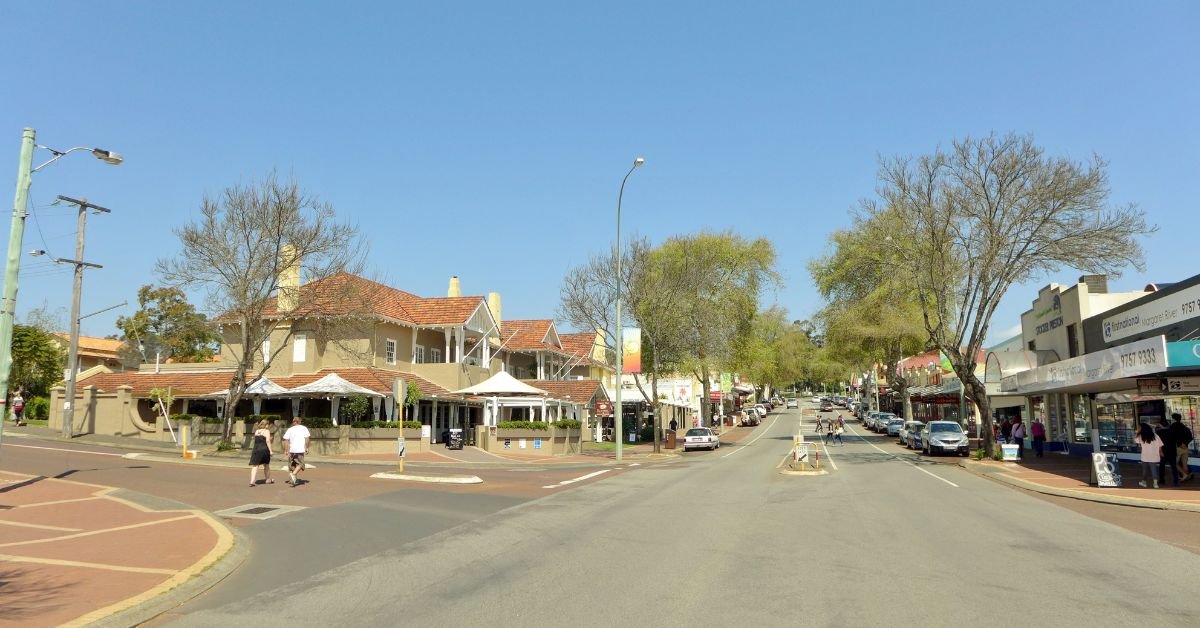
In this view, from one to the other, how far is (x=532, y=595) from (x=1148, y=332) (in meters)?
24.9

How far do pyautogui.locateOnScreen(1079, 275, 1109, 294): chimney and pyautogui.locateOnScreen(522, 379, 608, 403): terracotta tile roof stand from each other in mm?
25779

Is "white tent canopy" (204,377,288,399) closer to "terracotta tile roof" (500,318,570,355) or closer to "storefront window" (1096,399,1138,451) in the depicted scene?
"terracotta tile roof" (500,318,570,355)

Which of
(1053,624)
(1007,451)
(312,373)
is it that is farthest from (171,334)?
(1053,624)

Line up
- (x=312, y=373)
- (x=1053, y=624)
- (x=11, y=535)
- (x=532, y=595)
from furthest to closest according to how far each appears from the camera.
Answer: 1. (x=312, y=373)
2. (x=11, y=535)
3. (x=532, y=595)
4. (x=1053, y=624)

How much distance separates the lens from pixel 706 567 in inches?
377

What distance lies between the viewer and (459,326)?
4081 cm

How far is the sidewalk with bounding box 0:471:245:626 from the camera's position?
751 centimetres

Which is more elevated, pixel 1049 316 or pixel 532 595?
pixel 1049 316

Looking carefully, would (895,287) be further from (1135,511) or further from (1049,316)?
(1135,511)

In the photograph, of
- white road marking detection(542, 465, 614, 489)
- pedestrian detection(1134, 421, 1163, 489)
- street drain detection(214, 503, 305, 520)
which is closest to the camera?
street drain detection(214, 503, 305, 520)

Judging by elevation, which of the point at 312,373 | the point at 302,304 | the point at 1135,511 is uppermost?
the point at 302,304

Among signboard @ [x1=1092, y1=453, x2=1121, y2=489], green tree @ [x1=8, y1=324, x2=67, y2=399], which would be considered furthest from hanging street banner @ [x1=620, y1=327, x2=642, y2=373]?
green tree @ [x1=8, y1=324, x2=67, y2=399]

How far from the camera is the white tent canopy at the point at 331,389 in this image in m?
31.6

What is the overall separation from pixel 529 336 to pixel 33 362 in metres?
29.8
